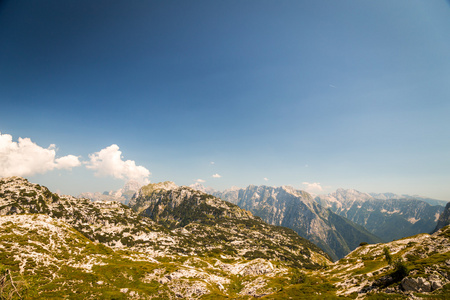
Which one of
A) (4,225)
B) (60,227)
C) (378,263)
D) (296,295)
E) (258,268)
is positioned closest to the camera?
(296,295)

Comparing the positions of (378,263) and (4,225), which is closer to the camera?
(378,263)

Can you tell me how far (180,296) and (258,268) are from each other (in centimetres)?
10258

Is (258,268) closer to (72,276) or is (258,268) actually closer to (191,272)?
(191,272)

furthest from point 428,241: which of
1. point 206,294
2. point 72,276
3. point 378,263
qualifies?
point 72,276

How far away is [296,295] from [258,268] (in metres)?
106

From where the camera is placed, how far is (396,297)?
38156 millimetres

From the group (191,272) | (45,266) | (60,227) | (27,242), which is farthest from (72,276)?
(60,227)

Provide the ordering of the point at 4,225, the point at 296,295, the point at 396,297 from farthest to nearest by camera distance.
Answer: the point at 4,225, the point at 296,295, the point at 396,297

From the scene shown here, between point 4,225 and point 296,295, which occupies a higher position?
point 4,225

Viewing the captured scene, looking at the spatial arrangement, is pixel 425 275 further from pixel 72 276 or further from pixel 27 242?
pixel 27 242

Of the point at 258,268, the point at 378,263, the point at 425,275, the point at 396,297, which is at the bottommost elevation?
the point at 258,268

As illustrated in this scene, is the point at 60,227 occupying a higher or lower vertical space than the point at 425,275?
lower

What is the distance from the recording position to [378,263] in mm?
77438

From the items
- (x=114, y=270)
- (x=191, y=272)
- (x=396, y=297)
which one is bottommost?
(x=191, y=272)
